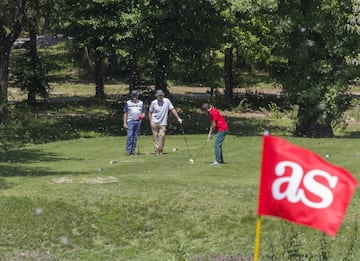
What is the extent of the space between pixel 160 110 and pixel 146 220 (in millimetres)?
7809

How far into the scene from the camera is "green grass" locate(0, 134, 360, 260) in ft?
36.6

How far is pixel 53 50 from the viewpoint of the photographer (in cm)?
6091

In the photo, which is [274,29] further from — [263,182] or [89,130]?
[263,182]

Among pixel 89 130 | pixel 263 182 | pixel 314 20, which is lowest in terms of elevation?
pixel 89 130

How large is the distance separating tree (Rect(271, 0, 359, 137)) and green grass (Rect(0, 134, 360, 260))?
9377 mm

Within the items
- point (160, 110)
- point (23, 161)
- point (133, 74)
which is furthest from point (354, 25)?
point (23, 161)

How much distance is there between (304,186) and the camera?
19.0 feet

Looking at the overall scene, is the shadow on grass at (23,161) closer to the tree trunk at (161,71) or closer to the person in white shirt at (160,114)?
the person in white shirt at (160,114)

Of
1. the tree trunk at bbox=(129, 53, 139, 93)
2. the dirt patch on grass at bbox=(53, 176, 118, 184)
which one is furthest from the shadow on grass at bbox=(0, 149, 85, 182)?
the tree trunk at bbox=(129, 53, 139, 93)

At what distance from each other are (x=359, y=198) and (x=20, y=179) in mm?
6606

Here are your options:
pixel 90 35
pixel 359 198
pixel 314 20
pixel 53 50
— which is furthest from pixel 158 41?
pixel 53 50

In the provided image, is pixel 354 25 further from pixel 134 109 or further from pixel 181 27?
pixel 134 109

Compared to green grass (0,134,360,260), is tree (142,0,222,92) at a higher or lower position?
higher

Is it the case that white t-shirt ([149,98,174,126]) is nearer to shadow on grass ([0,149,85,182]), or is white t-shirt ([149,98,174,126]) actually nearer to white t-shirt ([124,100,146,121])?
white t-shirt ([124,100,146,121])
